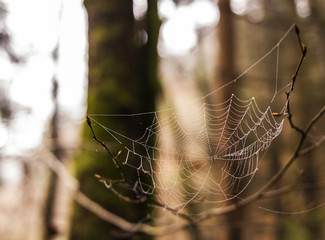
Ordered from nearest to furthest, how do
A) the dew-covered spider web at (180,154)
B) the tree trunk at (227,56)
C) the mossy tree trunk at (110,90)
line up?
the dew-covered spider web at (180,154), the mossy tree trunk at (110,90), the tree trunk at (227,56)

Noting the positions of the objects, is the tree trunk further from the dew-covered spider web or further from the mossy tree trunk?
the mossy tree trunk

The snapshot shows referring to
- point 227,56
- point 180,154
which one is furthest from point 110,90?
point 227,56

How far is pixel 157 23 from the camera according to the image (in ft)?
9.00

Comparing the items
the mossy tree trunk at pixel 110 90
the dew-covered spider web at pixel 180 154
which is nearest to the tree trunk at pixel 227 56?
the dew-covered spider web at pixel 180 154

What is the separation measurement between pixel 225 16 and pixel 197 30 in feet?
8.49

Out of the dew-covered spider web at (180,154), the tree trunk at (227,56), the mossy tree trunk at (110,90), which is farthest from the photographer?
the tree trunk at (227,56)

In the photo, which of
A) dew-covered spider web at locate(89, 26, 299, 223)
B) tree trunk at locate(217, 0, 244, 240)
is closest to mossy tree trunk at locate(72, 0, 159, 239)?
dew-covered spider web at locate(89, 26, 299, 223)

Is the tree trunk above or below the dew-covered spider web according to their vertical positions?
above

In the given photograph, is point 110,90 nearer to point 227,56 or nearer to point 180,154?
point 180,154

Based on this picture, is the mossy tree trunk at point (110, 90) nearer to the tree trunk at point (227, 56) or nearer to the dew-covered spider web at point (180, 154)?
the dew-covered spider web at point (180, 154)

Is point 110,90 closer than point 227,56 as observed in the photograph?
Yes

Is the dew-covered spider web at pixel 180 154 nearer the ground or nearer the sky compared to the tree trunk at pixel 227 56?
nearer the ground

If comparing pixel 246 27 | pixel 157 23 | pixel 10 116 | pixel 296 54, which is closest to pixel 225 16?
pixel 157 23

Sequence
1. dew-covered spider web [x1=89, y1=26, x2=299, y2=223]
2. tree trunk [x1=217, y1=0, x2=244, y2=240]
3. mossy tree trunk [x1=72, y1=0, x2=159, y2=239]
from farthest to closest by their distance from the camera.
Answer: tree trunk [x1=217, y1=0, x2=244, y2=240] → mossy tree trunk [x1=72, y1=0, x2=159, y2=239] → dew-covered spider web [x1=89, y1=26, x2=299, y2=223]
